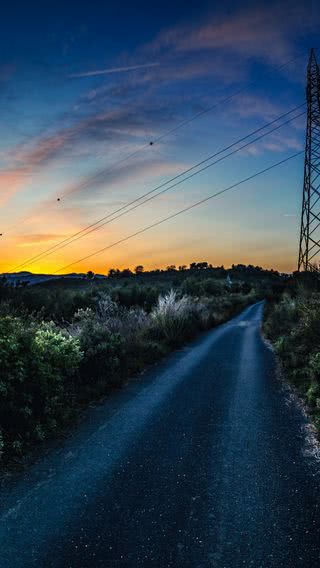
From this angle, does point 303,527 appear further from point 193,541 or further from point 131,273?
point 131,273

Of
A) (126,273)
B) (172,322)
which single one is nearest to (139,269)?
(126,273)

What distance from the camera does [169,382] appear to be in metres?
9.57

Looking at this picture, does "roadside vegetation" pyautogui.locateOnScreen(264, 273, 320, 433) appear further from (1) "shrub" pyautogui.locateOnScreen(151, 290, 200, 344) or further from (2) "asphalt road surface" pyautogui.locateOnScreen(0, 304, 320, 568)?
(1) "shrub" pyautogui.locateOnScreen(151, 290, 200, 344)

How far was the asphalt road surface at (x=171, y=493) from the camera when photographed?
10.8ft

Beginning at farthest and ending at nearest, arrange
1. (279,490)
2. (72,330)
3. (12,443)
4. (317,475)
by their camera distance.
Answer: (72,330)
(12,443)
(317,475)
(279,490)

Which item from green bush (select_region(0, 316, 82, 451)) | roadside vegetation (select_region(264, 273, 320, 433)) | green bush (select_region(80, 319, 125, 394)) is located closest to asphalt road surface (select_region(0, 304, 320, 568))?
roadside vegetation (select_region(264, 273, 320, 433))

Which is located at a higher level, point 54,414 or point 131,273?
point 131,273

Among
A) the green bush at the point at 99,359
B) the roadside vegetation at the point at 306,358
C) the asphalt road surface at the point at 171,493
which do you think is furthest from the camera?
the green bush at the point at 99,359

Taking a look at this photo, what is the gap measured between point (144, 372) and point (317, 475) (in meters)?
6.70

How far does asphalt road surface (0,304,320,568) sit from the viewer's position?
3297 mm

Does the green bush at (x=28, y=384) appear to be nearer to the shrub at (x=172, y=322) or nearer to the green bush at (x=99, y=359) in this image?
the green bush at (x=99, y=359)

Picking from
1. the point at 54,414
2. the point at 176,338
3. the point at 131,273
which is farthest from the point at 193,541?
the point at 131,273

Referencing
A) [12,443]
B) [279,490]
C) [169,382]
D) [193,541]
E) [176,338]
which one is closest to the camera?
[193,541]

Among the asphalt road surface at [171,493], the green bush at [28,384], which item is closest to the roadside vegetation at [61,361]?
the green bush at [28,384]
